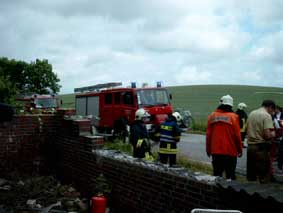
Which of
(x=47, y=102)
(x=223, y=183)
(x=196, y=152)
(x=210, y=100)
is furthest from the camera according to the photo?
(x=210, y=100)

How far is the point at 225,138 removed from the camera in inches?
244

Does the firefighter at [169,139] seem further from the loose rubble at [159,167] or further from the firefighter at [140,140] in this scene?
the loose rubble at [159,167]

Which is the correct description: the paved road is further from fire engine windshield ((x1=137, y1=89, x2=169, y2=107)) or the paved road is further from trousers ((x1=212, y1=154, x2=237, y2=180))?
trousers ((x1=212, y1=154, x2=237, y2=180))

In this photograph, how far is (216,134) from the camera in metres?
6.27

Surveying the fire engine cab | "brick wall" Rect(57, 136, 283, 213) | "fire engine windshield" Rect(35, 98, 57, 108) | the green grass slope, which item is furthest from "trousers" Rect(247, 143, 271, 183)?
"fire engine windshield" Rect(35, 98, 57, 108)

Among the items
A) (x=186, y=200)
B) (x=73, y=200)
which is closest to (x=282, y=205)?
(x=186, y=200)

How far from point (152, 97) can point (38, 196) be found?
1047cm

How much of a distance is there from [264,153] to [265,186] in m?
3.04

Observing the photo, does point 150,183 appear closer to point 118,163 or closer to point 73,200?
point 118,163

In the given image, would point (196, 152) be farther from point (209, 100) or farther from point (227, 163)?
point (209, 100)

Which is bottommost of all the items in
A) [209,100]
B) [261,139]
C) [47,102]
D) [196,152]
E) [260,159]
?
[196,152]

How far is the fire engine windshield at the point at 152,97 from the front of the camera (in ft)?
56.2

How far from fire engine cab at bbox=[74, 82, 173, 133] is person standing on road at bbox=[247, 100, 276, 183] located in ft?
31.2

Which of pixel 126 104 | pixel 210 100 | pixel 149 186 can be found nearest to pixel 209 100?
pixel 210 100
